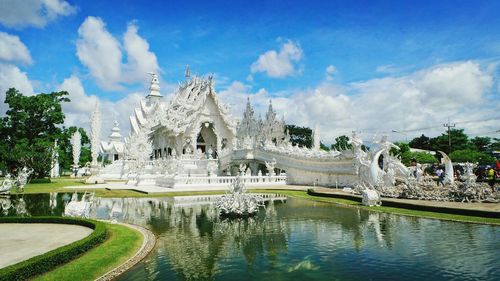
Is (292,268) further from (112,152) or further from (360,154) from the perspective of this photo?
(112,152)

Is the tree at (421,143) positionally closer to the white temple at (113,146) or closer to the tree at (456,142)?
the tree at (456,142)

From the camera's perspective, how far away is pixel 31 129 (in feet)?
141

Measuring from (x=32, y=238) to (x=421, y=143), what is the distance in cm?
7857

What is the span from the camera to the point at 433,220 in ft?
40.1

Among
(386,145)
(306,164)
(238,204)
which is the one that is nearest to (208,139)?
(306,164)

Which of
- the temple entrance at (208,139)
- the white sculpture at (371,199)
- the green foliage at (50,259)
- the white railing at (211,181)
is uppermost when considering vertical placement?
the temple entrance at (208,139)

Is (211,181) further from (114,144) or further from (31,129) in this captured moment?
(114,144)

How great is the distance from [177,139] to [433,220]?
101ft

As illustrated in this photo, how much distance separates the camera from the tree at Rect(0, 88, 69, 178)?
121ft

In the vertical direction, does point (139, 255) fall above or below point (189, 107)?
below

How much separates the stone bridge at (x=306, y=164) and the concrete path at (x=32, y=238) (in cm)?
1769

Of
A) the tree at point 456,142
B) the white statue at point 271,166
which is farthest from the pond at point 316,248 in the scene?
the tree at point 456,142

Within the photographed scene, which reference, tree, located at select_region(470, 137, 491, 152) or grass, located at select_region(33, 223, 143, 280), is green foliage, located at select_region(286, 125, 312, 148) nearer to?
tree, located at select_region(470, 137, 491, 152)

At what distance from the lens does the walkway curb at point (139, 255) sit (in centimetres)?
718
